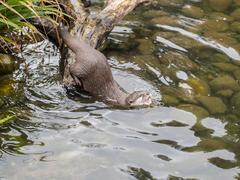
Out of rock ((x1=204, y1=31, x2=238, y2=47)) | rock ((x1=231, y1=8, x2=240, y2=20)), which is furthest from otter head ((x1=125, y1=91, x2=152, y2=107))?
rock ((x1=231, y1=8, x2=240, y2=20))

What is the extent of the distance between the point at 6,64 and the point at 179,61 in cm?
173

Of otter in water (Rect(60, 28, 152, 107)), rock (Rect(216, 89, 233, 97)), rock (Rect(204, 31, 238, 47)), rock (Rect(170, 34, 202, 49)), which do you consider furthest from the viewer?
rock (Rect(204, 31, 238, 47))

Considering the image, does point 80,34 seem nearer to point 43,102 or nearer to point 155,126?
point 43,102

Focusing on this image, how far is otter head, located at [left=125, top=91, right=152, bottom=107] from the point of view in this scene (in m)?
4.67

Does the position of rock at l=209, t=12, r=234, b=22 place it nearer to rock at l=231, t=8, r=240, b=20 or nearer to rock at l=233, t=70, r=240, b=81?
rock at l=231, t=8, r=240, b=20

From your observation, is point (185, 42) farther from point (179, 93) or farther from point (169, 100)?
point (169, 100)

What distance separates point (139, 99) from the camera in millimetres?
4668

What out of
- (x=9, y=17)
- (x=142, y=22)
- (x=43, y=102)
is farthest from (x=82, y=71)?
(x=142, y=22)

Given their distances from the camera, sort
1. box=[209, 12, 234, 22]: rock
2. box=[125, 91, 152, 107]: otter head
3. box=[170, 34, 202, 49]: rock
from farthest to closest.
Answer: box=[209, 12, 234, 22]: rock
box=[170, 34, 202, 49]: rock
box=[125, 91, 152, 107]: otter head

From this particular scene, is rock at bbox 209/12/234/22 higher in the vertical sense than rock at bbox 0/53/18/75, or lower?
higher

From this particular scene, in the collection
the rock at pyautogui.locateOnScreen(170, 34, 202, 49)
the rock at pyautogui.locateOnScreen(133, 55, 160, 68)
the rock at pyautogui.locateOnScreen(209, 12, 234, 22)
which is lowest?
the rock at pyautogui.locateOnScreen(133, 55, 160, 68)

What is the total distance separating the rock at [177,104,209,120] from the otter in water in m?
0.51

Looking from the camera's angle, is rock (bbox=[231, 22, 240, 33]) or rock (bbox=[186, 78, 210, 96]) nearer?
rock (bbox=[186, 78, 210, 96])

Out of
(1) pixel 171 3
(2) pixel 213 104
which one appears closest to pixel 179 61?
(2) pixel 213 104
